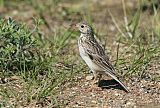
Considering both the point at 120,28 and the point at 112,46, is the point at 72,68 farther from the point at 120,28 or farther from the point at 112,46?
the point at 120,28

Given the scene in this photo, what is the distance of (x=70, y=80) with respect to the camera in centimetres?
746

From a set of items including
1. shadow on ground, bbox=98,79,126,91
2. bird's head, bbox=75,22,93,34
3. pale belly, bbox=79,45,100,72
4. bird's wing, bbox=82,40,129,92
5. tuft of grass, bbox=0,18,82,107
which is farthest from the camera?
bird's head, bbox=75,22,93,34

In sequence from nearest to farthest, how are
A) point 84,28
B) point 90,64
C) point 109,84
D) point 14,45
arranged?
1. point 90,64
2. point 14,45
3. point 109,84
4. point 84,28

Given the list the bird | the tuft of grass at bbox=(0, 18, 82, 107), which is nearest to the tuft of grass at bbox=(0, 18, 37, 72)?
the tuft of grass at bbox=(0, 18, 82, 107)

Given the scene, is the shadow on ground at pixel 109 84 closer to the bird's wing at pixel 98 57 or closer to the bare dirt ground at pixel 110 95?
the bare dirt ground at pixel 110 95

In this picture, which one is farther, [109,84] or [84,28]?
[84,28]

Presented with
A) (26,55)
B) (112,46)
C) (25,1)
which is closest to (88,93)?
(26,55)

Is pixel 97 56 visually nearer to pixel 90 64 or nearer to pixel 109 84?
pixel 90 64

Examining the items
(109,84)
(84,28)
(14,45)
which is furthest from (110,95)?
(14,45)

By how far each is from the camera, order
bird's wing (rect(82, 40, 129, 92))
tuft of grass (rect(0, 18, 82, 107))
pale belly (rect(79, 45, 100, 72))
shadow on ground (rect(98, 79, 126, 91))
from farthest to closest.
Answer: shadow on ground (rect(98, 79, 126, 91)) < pale belly (rect(79, 45, 100, 72)) < bird's wing (rect(82, 40, 129, 92)) < tuft of grass (rect(0, 18, 82, 107))

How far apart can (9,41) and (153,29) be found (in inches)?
112

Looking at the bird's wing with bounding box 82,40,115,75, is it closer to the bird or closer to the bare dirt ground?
the bird

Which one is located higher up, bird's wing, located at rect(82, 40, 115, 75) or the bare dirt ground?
bird's wing, located at rect(82, 40, 115, 75)

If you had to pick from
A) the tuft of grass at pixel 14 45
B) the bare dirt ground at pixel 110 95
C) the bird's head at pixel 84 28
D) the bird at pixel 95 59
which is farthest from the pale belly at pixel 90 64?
the tuft of grass at pixel 14 45
